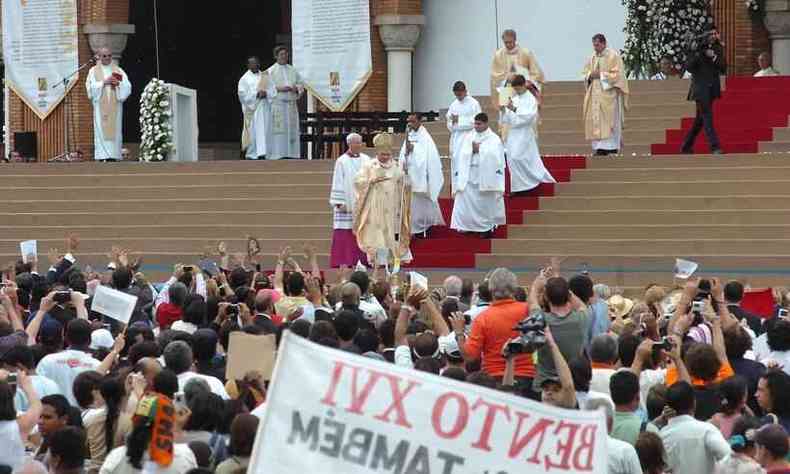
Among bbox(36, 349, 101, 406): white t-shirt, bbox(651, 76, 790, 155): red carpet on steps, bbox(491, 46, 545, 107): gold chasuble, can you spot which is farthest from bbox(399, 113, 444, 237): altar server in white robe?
bbox(36, 349, 101, 406): white t-shirt

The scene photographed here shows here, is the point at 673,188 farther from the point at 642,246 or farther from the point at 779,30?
the point at 779,30

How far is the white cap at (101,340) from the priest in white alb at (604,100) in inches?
527

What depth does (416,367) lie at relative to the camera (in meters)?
9.48

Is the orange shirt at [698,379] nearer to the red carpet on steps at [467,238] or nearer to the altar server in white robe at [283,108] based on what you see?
the red carpet on steps at [467,238]

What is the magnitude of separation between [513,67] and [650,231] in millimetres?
3919

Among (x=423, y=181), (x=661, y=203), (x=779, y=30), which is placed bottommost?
(x=661, y=203)

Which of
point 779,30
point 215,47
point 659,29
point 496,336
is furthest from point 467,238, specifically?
point 215,47

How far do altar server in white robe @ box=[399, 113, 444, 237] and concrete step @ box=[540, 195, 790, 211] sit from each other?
1285mm

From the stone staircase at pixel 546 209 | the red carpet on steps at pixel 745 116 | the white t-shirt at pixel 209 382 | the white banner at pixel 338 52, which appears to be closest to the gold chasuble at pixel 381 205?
the stone staircase at pixel 546 209

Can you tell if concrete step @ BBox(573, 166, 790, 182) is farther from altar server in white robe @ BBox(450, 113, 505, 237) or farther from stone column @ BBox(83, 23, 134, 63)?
stone column @ BBox(83, 23, 134, 63)

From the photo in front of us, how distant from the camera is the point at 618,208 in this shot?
22.5 m

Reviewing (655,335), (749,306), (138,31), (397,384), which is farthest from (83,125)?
(397,384)

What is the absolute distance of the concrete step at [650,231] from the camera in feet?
69.5

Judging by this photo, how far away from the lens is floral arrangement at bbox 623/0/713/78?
2678 cm
